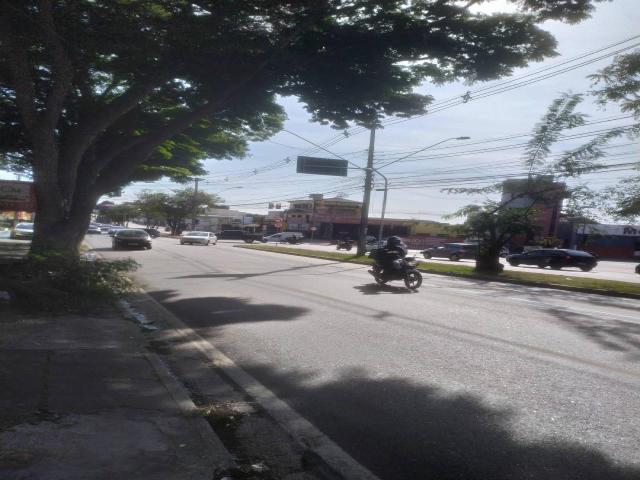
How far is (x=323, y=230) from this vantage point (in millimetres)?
86562

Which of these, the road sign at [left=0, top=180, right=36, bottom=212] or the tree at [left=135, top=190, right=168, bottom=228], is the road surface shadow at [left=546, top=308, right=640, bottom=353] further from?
the tree at [left=135, top=190, right=168, bottom=228]

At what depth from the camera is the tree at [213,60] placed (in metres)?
10.9

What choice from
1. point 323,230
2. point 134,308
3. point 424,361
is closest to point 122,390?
point 424,361

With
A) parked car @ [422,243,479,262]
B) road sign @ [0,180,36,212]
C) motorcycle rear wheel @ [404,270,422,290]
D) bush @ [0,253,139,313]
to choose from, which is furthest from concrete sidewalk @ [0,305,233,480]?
parked car @ [422,243,479,262]

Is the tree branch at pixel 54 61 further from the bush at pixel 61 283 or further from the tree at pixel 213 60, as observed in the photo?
the bush at pixel 61 283

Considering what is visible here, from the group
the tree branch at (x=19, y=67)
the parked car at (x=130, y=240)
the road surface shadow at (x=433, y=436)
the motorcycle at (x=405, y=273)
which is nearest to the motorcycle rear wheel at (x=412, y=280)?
the motorcycle at (x=405, y=273)

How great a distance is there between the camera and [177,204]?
78062 mm

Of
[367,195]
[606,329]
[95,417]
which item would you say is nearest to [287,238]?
[367,195]

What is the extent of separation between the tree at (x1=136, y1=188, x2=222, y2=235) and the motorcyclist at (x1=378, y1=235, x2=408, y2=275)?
6575cm

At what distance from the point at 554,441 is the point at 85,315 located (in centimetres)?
690

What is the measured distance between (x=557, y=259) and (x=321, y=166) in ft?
50.7

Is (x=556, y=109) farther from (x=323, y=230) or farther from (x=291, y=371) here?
(x=323, y=230)

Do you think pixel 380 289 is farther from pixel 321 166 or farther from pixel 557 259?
pixel 557 259

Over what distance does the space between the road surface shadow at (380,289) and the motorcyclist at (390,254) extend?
477 mm
